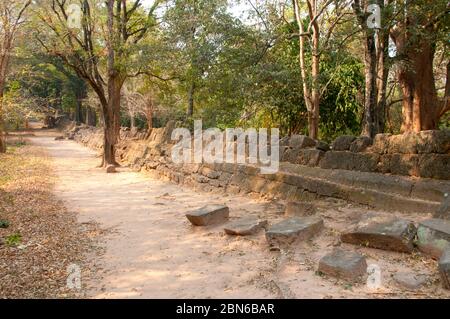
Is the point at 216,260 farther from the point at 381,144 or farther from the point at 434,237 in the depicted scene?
the point at 381,144

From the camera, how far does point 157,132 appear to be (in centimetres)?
1459

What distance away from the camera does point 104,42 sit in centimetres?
1462

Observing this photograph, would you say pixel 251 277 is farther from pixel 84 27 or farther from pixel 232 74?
pixel 84 27

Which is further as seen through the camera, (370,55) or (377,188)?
(370,55)

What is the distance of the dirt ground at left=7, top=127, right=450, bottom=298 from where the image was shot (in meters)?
3.65

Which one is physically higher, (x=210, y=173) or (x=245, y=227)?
(x=210, y=173)

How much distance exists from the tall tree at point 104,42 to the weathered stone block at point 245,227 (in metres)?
9.10

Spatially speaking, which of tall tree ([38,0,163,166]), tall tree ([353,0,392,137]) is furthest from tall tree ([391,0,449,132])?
tall tree ([38,0,163,166])

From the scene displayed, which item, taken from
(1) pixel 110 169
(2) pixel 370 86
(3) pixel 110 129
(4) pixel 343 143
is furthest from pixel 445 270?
(3) pixel 110 129

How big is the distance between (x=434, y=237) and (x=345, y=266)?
1.06m

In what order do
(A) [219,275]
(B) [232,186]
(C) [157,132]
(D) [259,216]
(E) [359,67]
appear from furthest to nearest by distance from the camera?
(C) [157,132] → (E) [359,67] → (B) [232,186] → (D) [259,216] → (A) [219,275]

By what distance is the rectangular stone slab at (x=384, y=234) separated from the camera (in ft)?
13.4

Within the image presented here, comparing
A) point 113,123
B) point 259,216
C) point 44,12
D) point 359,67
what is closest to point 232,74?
point 259,216
